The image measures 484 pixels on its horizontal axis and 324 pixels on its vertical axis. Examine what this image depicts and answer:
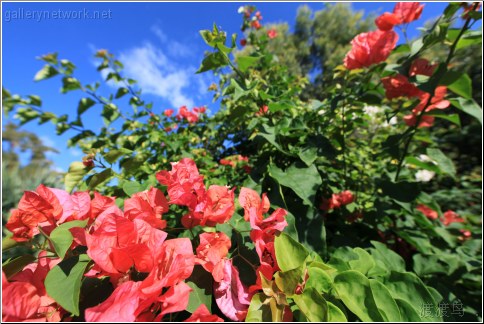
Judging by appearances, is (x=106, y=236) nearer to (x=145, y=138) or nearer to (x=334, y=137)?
(x=334, y=137)

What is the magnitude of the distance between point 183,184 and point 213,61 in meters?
0.50

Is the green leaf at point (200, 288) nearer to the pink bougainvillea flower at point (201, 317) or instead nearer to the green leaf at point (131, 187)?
the pink bougainvillea flower at point (201, 317)

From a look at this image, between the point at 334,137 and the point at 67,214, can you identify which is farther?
the point at 334,137

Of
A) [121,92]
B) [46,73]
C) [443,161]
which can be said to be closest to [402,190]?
[443,161]

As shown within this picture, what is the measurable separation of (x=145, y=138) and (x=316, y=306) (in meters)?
1.38

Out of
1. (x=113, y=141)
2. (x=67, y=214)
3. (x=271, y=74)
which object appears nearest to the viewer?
(x=67, y=214)

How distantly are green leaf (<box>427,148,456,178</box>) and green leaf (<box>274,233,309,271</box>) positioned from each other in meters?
0.86

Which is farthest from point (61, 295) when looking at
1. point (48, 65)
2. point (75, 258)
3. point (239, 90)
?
point (48, 65)

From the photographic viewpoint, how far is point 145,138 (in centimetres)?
154

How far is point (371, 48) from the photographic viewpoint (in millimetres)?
993

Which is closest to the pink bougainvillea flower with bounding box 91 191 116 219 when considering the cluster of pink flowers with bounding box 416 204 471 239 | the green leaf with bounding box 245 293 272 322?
the green leaf with bounding box 245 293 272 322

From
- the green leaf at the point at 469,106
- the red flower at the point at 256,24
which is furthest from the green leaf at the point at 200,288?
the red flower at the point at 256,24

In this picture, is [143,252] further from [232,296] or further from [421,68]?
[421,68]

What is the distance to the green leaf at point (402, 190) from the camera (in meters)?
0.97
